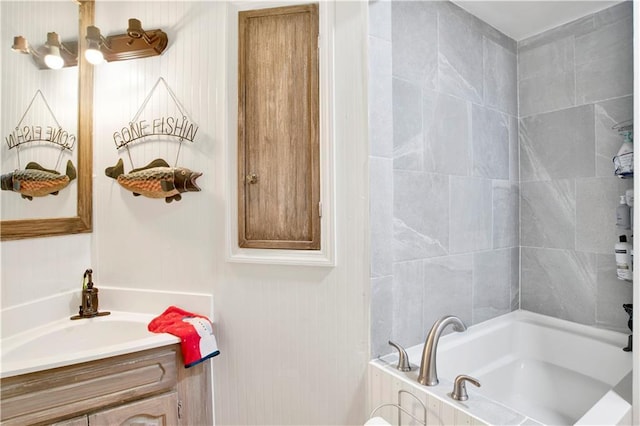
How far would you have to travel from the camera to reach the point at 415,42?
5.36 feet

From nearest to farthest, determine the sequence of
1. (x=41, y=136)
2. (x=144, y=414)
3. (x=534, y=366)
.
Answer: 1. (x=144, y=414)
2. (x=41, y=136)
3. (x=534, y=366)

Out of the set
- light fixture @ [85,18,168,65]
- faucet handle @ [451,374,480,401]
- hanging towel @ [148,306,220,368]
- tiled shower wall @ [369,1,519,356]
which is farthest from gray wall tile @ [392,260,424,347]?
light fixture @ [85,18,168,65]

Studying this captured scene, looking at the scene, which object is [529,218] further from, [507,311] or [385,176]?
[385,176]

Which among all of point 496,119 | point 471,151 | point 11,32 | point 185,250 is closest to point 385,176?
point 471,151

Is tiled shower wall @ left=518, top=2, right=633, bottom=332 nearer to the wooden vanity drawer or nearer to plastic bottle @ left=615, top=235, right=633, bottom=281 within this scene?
plastic bottle @ left=615, top=235, right=633, bottom=281

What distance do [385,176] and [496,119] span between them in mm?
1137

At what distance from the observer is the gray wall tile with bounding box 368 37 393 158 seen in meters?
1.30

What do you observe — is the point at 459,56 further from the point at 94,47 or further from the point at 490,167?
the point at 94,47

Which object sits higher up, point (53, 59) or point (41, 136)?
point (53, 59)

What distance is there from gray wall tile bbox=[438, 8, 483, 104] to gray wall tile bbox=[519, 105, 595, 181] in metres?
0.49

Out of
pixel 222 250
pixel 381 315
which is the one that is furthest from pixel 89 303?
pixel 381 315

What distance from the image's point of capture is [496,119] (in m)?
2.01

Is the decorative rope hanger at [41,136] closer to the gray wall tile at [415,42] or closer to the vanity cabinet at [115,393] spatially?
the vanity cabinet at [115,393]

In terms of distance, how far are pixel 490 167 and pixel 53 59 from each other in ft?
7.81
